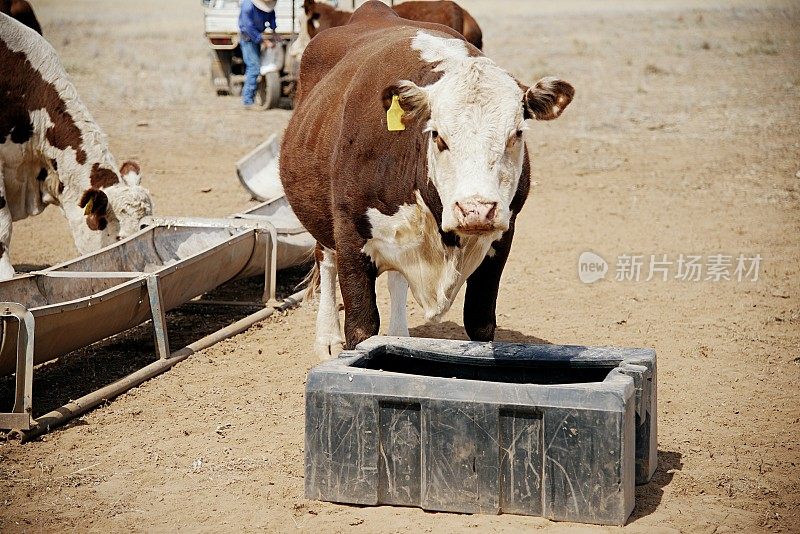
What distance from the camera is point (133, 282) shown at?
6.29 metres

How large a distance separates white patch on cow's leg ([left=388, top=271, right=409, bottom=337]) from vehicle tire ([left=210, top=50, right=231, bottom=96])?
1462 cm

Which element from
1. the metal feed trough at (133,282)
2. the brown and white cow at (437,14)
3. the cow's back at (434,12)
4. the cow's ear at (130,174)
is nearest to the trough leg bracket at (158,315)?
the metal feed trough at (133,282)

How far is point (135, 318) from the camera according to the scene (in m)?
6.49

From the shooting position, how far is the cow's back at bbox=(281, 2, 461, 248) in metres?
5.14

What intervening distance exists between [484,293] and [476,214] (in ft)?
4.49

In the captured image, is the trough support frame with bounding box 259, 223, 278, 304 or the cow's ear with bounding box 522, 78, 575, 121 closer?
the cow's ear with bounding box 522, 78, 575, 121

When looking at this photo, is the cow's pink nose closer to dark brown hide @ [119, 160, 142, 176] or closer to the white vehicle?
dark brown hide @ [119, 160, 142, 176]

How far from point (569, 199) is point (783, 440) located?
632cm

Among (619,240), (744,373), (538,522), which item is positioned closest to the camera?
(538,522)

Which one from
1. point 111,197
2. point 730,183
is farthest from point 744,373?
point 730,183

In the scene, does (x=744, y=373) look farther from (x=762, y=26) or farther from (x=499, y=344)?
(x=762, y=26)

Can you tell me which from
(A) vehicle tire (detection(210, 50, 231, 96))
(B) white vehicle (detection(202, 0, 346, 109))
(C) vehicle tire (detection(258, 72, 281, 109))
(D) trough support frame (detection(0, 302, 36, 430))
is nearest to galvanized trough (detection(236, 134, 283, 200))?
(D) trough support frame (detection(0, 302, 36, 430))

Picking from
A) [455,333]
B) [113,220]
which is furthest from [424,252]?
[113,220]

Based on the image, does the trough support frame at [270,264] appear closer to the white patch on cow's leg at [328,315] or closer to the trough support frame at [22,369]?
the white patch on cow's leg at [328,315]
